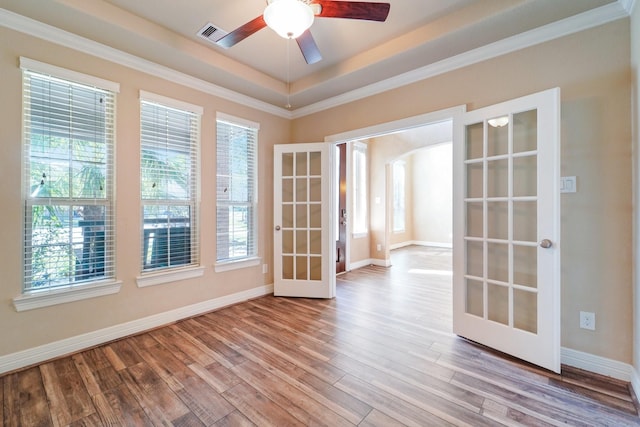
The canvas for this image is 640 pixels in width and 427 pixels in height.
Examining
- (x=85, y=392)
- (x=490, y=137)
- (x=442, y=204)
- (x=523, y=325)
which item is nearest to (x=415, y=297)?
(x=523, y=325)

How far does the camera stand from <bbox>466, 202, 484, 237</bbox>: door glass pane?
8.27 ft

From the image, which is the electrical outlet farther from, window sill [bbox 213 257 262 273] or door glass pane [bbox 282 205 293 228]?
window sill [bbox 213 257 262 273]

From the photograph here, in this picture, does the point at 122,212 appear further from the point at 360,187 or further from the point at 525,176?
the point at 360,187

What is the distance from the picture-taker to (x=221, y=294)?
3396 millimetres

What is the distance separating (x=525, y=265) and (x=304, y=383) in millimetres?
1964

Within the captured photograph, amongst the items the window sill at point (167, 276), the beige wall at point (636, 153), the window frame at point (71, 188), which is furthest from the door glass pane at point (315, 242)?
the beige wall at point (636, 153)

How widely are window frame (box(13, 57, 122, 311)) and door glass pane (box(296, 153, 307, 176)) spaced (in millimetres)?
2039

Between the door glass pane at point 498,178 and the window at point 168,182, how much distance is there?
3000 mm

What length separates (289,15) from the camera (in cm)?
160

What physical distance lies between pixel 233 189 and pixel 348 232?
8.24 ft

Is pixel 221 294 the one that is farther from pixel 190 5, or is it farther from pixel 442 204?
pixel 442 204

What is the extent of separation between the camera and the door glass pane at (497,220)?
235 centimetres

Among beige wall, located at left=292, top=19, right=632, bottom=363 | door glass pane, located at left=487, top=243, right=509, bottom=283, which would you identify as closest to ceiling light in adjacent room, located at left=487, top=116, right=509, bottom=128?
beige wall, located at left=292, top=19, right=632, bottom=363

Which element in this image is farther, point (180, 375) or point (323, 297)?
point (323, 297)
